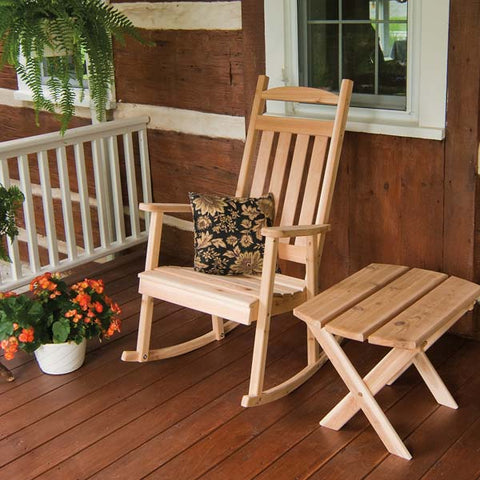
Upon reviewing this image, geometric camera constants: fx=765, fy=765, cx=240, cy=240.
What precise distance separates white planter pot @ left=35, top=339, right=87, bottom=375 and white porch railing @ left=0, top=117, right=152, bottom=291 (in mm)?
671

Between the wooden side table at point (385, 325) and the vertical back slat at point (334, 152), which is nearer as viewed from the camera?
the wooden side table at point (385, 325)

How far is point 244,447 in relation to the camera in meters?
2.49

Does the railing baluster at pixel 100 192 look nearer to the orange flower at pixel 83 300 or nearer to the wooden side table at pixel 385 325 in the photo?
the orange flower at pixel 83 300

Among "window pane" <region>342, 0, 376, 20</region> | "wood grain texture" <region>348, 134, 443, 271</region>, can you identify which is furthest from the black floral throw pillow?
"window pane" <region>342, 0, 376, 20</region>

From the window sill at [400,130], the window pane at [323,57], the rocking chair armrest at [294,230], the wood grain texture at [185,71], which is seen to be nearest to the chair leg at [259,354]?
the rocking chair armrest at [294,230]

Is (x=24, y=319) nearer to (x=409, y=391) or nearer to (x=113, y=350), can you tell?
(x=113, y=350)

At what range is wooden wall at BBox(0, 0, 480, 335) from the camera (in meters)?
2.93

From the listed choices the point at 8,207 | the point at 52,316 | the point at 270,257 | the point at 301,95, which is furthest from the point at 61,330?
the point at 301,95

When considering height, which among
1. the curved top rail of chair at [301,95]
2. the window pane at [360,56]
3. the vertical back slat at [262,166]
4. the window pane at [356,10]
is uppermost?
the window pane at [356,10]

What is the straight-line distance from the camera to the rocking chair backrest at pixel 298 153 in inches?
115

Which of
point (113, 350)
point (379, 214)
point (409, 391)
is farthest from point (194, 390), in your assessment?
point (379, 214)

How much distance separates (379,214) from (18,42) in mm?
1627

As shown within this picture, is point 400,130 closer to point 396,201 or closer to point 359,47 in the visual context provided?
point 396,201

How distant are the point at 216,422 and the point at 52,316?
78cm
